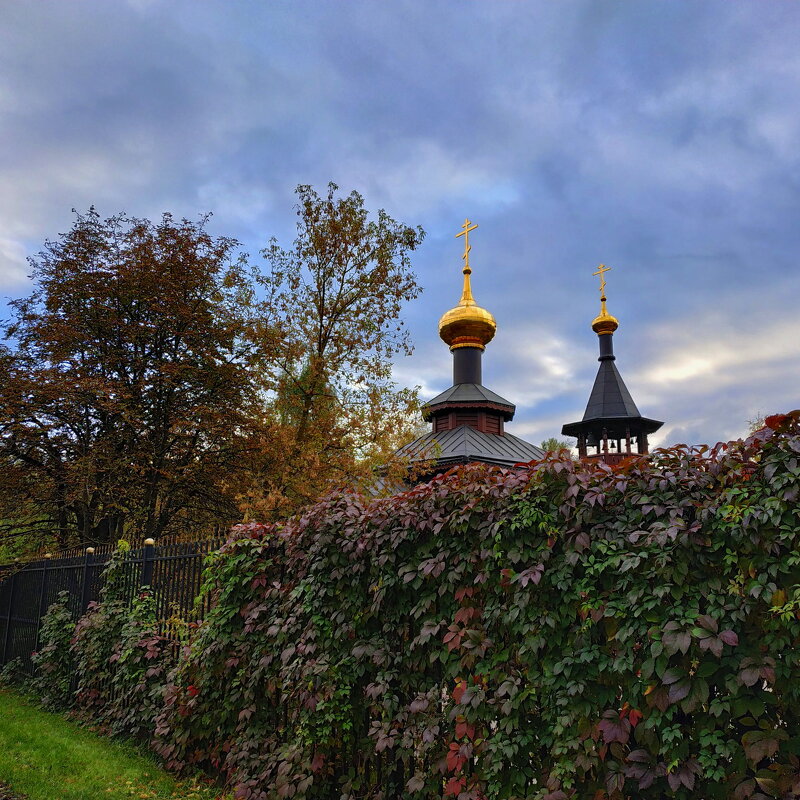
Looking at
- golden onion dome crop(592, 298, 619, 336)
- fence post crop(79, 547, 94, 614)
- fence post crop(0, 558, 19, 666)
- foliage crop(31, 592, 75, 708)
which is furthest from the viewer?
golden onion dome crop(592, 298, 619, 336)

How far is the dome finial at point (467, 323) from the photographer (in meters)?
30.5

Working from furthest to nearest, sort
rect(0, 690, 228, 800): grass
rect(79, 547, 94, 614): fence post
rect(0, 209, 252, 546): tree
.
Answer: rect(0, 209, 252, 546): tree, rect(79, 547, 94, 614): fence post, rect(0, 690, 228, 800): grass

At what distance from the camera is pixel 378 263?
1483cm

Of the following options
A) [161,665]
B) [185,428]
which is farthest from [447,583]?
[185,428]

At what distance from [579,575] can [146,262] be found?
12942 mm

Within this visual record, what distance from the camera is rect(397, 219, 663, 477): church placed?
2692 cm

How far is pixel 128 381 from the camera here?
546 inches

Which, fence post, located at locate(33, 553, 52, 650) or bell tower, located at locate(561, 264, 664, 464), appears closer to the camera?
fence post, located at locate(33, 553, 52, 650)

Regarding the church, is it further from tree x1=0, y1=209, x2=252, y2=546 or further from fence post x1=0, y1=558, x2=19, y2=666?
fence post x1=0, y1=558, x2=19, y2=666

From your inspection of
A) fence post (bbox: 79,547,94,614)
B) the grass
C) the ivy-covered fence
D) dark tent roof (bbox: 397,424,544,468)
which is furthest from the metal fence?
dark tent roof (bbox: 397,424,544,468)

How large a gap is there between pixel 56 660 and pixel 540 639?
8017 millimetres

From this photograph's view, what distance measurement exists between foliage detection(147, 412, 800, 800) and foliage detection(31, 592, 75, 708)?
4556mm

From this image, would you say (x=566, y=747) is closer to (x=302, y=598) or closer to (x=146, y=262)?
(x=302, y=598)

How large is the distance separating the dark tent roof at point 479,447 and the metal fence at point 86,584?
14.1 meters
